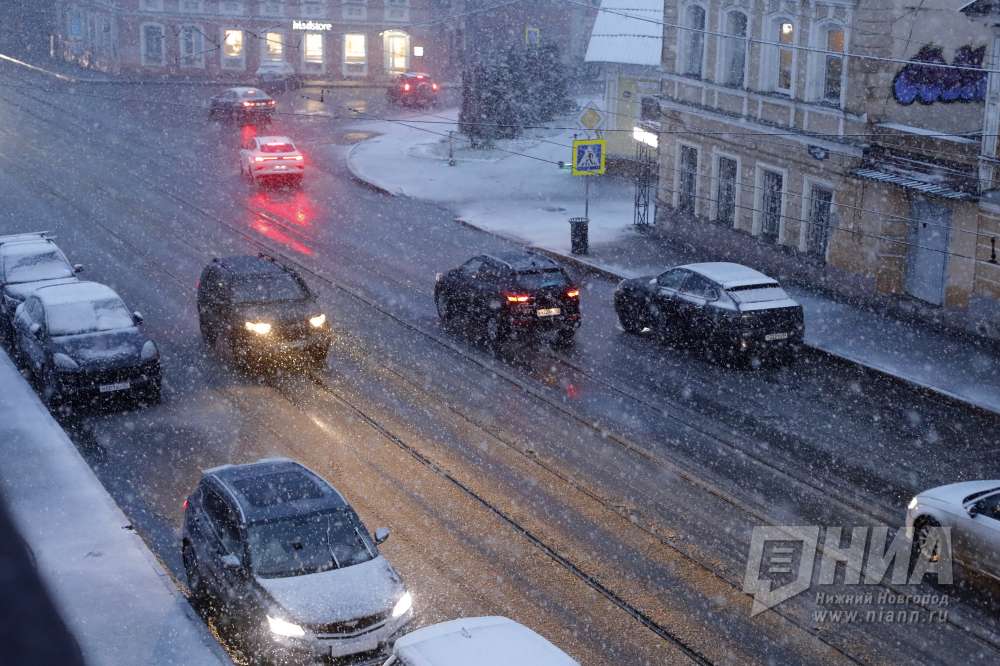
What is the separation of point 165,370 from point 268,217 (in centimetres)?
1408

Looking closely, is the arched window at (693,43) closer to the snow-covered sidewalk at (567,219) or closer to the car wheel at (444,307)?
the snow-covered sidewalk at (567,219)

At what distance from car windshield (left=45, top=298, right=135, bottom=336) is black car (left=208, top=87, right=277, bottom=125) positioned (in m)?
32.5

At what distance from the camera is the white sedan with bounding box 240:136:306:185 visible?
122 ft

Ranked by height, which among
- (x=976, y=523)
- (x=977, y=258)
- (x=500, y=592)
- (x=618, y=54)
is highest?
(x=618, y=54)

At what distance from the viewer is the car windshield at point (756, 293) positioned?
2008 cm

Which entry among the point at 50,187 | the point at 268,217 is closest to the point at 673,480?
the point at 268,217

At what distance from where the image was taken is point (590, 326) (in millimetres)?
22984

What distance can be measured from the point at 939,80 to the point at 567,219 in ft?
42.5

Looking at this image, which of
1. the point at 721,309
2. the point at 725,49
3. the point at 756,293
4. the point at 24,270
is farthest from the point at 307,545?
the point at 725,49

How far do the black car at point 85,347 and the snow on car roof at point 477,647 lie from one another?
414 inches

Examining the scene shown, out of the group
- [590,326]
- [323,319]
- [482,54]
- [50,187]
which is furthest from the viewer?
[482,54]

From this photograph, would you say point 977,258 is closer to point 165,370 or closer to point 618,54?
point 165,370

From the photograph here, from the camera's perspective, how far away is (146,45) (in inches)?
2643

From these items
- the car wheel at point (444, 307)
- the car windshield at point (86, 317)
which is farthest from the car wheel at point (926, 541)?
the car windshield at point (86, 317)
